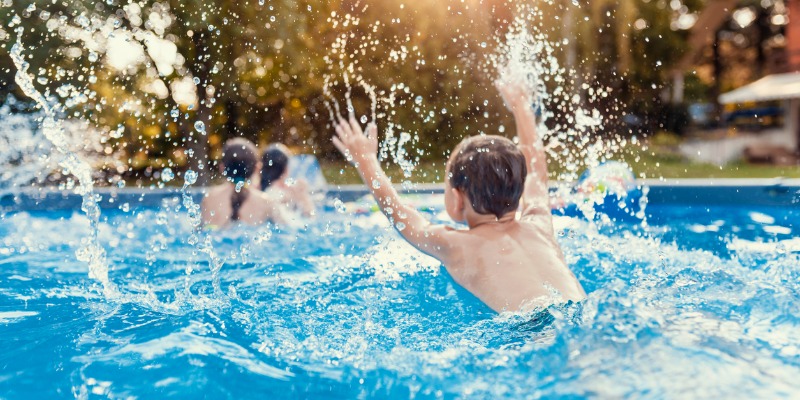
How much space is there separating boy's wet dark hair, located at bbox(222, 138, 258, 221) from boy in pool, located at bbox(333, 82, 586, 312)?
228 centimetres

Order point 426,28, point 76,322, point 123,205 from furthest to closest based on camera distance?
1. point 426,28
2. point 123,205
3. point 76,322

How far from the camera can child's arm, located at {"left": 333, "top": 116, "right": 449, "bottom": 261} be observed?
3.21 metres

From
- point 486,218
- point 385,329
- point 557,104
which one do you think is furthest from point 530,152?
point 557,104

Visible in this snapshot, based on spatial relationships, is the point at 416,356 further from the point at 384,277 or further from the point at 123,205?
the point at 123,205

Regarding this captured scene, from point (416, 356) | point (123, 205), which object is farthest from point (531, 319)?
point (123, 205)

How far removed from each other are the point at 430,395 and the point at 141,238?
3.78m

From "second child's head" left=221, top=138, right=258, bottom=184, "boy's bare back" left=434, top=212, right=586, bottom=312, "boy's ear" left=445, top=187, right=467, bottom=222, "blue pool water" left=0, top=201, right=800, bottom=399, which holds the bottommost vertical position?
"blue pool water" left=0, top=201, right=800, bottom=399

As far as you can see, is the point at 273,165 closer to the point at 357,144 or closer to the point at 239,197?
the point at 239,197

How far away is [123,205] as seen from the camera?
700 centimetres

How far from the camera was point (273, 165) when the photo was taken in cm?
617

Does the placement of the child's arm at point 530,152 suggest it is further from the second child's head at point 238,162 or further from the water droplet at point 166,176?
the water droplet at point 166,176

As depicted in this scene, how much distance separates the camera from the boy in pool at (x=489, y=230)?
292 cm

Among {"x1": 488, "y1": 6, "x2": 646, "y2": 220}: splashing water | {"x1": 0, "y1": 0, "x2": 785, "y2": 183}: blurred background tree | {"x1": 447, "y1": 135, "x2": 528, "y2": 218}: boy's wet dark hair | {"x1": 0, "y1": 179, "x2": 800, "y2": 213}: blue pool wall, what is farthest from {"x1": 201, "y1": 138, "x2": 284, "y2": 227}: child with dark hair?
{"x1": 0, "y1": 0, "x2": 785, "y2": 183}: blurred background tree

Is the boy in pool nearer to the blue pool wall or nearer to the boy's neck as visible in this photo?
the boy's neck
